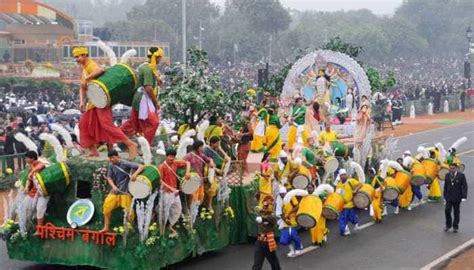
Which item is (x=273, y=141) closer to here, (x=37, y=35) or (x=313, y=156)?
(x=313, y=156)

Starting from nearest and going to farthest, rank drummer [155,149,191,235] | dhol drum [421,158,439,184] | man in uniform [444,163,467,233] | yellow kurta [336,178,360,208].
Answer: drummer [155,149,191,235] < yellow kurta [336,178,360,208] < man in uniform [444,163,467,233] < dhol drum [421,158,439,184]

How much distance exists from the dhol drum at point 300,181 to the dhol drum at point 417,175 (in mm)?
4120

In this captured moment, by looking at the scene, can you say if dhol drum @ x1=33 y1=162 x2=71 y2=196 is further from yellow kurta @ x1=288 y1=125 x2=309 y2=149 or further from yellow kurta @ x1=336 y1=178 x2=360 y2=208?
yellow kurta @ x1=288 y1=125 x2=309 y2=149

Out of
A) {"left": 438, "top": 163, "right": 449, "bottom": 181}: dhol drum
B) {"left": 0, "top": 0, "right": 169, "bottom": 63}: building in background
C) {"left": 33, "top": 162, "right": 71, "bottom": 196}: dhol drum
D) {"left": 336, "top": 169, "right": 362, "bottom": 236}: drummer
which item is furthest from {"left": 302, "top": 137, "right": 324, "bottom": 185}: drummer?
{"left": 0, "top": 0, "right": 169, "bottom": 63}: building in background

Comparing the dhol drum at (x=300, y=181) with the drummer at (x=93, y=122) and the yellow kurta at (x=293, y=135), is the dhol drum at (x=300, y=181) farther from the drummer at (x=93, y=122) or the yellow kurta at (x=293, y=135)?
the drummer at (x=93, y=122)

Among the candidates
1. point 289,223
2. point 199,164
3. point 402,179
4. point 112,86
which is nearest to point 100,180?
point 112,86

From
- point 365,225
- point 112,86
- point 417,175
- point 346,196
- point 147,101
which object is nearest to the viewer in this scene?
point 112,86

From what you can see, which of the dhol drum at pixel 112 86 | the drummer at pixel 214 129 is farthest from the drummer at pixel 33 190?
the drummer at pixel 214 129

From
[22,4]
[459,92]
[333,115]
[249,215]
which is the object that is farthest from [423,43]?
[249,215]

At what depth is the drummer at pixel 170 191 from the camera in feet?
44.6

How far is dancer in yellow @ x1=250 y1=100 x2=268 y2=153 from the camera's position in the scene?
764 inches

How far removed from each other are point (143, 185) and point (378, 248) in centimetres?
509

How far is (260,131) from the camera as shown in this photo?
1972 cm

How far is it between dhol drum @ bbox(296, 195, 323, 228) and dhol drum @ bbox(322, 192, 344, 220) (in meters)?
0.80
